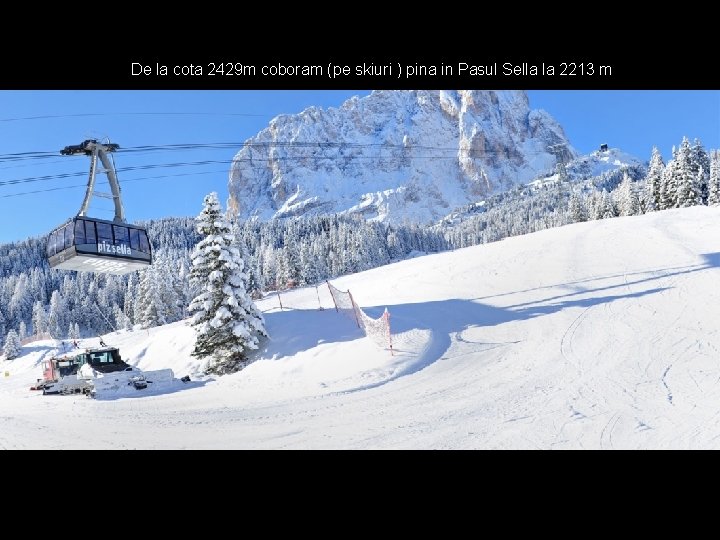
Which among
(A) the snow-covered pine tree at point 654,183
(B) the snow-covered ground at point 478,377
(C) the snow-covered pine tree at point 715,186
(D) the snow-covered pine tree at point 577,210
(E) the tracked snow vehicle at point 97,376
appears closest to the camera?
(B) the snow-covered ground at point 478,377

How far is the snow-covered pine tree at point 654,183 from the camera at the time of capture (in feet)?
234

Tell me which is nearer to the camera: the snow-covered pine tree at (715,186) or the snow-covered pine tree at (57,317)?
the snow-covered pine tree at (715,186)

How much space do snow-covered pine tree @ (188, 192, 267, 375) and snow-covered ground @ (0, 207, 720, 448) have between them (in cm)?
124

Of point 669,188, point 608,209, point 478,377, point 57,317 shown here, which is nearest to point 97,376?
point 478,377

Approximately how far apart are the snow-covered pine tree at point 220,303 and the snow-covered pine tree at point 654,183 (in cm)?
6829

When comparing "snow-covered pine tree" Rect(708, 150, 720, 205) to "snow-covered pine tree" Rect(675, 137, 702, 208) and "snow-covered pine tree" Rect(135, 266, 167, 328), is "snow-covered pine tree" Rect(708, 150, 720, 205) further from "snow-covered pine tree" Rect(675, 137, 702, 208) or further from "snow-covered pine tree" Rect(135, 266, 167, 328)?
"snow-covered pine tree" Rect(135, 266, 167, 328)

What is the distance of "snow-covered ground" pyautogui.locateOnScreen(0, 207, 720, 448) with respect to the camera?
856 centimetres

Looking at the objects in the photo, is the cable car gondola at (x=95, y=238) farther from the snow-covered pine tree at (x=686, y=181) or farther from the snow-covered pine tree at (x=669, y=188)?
the snow-covered pine tree at (x=669, y=188)

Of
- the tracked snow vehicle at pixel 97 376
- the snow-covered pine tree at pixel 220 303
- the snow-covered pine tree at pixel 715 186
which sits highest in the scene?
the snow-covered pine tree at pixel 715 186

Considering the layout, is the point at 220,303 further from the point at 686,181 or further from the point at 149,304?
the point at 686,181

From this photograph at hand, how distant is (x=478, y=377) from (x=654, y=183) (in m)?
73.6

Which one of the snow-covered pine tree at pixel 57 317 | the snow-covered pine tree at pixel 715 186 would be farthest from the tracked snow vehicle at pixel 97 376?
the snow-covered pine tree at pixel 57 317

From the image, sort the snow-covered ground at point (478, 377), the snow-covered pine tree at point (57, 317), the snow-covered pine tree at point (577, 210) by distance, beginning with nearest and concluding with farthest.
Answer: the snow-covered ground at point (478, 377) → the snow-covered pine tree at point (577, 210) → the snow-covered pine tree at point (57, 317)
